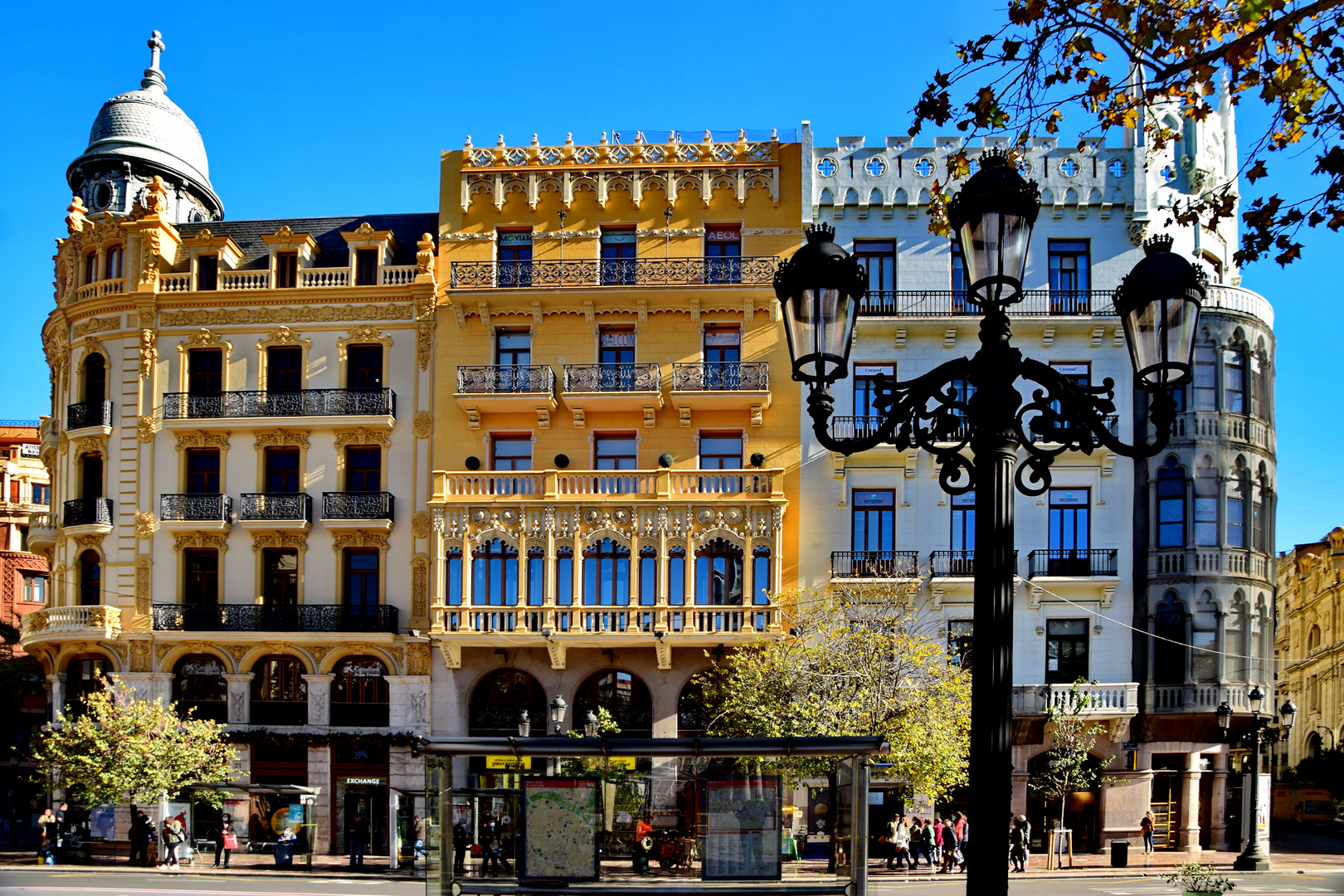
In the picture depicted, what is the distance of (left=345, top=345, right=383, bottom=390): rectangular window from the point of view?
36.8m

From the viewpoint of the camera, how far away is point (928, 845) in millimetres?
30469

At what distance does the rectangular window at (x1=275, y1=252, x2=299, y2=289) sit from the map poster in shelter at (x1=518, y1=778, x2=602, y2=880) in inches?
1073

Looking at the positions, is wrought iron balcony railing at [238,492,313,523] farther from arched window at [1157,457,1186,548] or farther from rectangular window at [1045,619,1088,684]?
arched window at [1157,457,1186,548]

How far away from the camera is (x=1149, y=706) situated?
34.0 metres

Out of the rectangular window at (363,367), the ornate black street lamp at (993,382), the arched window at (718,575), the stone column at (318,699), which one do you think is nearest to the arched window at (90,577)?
the stone column at (318,699)

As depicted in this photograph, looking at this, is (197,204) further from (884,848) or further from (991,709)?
(991,709)

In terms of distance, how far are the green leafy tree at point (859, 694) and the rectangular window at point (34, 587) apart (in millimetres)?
43738

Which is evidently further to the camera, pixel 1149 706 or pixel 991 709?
pixel 1149 706

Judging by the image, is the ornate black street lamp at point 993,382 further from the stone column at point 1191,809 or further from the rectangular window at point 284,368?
the rectangular window at point 284,368

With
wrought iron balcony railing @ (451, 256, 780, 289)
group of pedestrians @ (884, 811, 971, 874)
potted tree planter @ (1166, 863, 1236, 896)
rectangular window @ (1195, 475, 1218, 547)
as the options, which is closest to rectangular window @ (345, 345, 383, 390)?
wrought iron balcony railing @ (451, 256, 780, 289)

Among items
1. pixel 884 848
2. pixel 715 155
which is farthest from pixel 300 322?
pixel 884 848

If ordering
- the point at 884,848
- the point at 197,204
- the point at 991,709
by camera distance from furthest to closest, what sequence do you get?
the point at 197,204, the point at 884,848, the point at 991,709

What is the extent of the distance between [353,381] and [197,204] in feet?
38.2

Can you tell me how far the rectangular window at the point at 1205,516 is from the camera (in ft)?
114
